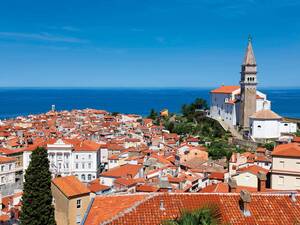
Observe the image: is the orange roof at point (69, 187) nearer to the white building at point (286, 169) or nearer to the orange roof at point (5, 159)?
the white building at point (286, 169)

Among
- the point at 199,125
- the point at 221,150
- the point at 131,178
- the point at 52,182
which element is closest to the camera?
the point at 52,182

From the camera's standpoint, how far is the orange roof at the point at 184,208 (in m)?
13.1

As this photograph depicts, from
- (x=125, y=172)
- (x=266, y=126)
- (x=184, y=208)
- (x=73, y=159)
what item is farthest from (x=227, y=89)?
(x=184, y=208)

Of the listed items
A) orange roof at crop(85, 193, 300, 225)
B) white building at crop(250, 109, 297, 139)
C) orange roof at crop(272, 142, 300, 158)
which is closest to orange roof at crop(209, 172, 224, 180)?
orange roof at crop(272, 142, 300, 158)

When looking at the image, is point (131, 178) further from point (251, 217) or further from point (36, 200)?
point (251, 217)

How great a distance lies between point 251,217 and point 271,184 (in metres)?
16.6

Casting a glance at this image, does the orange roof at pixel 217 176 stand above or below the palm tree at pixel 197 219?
below

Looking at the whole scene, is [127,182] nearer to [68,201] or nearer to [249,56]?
[68,201]

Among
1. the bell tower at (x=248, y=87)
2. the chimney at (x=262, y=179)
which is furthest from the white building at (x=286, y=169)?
the bell tower at (x=248, y=87)

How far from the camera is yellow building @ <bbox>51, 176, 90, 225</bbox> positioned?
25.5 metres

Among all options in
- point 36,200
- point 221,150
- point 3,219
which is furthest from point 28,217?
point 221,150

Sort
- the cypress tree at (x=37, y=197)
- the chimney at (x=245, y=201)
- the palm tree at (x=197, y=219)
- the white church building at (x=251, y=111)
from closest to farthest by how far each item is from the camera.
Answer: the palm tree at (x=197, y=219) < the chimney at (x=245, y=201) < the cypress tree at (x=37, y=197) < the white church building at (x=251, y=111)

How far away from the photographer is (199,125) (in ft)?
263

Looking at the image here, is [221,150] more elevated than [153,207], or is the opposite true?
[153,207]
